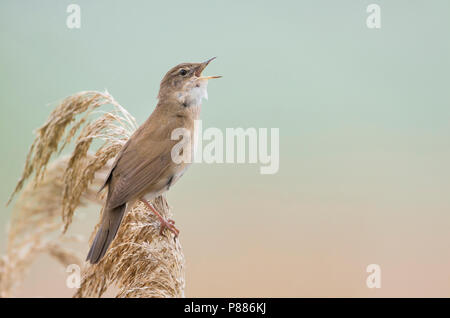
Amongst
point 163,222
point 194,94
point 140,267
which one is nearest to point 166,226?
point 163,222

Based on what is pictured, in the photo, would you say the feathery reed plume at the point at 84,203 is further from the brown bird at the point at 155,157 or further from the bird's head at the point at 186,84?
the bird's head at the point at 186,84

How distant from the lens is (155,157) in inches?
135

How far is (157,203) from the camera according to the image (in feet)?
11.0

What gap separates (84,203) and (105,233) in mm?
863

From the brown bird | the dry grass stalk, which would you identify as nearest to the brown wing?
the brown bird

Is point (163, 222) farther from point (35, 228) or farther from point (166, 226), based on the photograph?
point (35, 228)

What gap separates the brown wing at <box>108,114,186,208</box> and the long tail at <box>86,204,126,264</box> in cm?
5

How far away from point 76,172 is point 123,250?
621 millimetres

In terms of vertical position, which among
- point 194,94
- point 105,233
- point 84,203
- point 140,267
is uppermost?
point 194,94

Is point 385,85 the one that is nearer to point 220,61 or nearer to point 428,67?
point 428,67

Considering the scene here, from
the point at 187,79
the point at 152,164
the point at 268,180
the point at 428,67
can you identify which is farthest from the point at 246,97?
the point at 152,164

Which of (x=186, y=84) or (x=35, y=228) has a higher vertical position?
(x=186, y=84)

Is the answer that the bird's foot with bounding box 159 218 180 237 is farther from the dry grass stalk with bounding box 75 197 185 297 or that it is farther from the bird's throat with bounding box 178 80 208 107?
the bird's throat with bounding box 178 80 208 107

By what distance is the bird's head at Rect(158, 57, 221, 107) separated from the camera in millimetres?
3885
